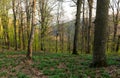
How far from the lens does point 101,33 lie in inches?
385

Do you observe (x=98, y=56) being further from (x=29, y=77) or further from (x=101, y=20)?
(x=29, y=77)

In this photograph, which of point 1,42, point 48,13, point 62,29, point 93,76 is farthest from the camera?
point 62,29

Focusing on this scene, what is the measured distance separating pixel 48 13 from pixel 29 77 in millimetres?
26120

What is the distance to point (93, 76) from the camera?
8375mm

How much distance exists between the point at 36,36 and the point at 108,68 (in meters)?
37.4

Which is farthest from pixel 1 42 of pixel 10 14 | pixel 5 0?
pixel 5 0

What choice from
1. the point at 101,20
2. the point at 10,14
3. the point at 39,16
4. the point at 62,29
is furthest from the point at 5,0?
the point at 101,20

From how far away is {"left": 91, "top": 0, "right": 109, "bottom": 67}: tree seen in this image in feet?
32.1

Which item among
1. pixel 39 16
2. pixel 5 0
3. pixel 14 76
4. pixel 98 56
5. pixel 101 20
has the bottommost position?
pixel 14 76

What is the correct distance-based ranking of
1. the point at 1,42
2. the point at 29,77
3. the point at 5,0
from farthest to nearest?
the point at 1,42
the point at 5,0
the point at 29,77

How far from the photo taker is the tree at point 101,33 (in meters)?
9.77

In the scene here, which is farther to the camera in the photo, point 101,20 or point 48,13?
point 48,13

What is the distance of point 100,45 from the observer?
9789mm

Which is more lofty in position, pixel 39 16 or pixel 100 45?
pixel 39 16
